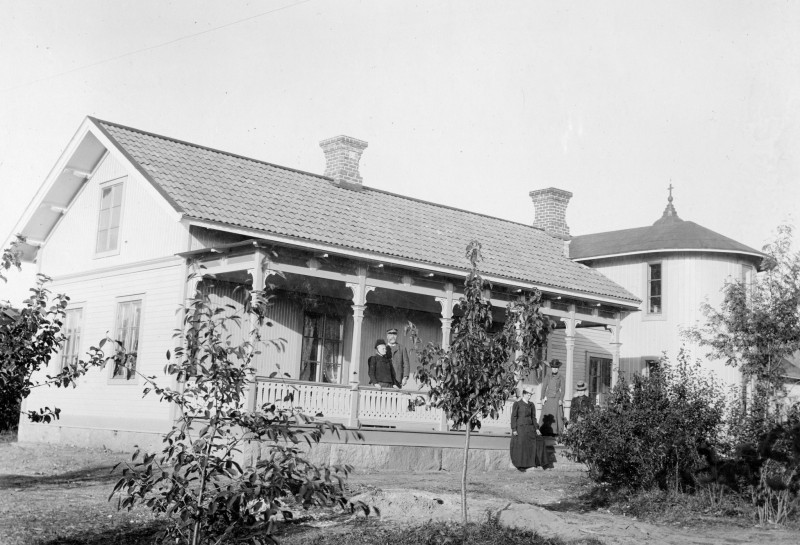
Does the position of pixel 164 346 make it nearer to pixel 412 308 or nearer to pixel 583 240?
pixel 412 308

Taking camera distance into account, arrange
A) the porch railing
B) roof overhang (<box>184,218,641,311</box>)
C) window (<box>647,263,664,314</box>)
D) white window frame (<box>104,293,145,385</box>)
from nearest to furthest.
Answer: the porch railing → roof overhang (<box>184,218,641,311</box>) → white window frame (<box>104,293,145,385</box>) → window (<box>647,263,664,314</box>)

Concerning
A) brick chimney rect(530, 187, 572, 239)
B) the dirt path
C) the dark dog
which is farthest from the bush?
brick chimney rect(530, 187, 572, 239)

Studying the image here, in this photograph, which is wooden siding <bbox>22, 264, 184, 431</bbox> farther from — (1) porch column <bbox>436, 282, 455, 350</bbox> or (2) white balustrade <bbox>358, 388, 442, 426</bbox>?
(1) porch column <bbox>436, 282, 455, 350</bbox>

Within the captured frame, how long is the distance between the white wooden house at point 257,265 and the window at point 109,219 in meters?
0.05

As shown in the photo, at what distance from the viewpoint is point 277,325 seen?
1909 cm

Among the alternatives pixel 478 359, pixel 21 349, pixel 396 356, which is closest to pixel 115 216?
pixel 396 356

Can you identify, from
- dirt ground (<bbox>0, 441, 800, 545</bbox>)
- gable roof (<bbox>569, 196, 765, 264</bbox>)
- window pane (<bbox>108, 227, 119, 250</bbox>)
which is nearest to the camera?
dirt ground (<bbox>0, 441, 800, 545</bbox>)

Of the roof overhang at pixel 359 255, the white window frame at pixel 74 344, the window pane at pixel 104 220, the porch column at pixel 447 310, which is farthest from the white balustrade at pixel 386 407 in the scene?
the window pane at pixel 104 220

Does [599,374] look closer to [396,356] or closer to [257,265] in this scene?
[396,356]

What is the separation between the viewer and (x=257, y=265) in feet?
51.8

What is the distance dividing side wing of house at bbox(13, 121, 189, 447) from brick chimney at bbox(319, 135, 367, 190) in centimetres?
532

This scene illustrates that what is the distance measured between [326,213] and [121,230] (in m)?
4.42

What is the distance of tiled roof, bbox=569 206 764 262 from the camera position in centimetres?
2628

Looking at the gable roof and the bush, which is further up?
the gable roof
